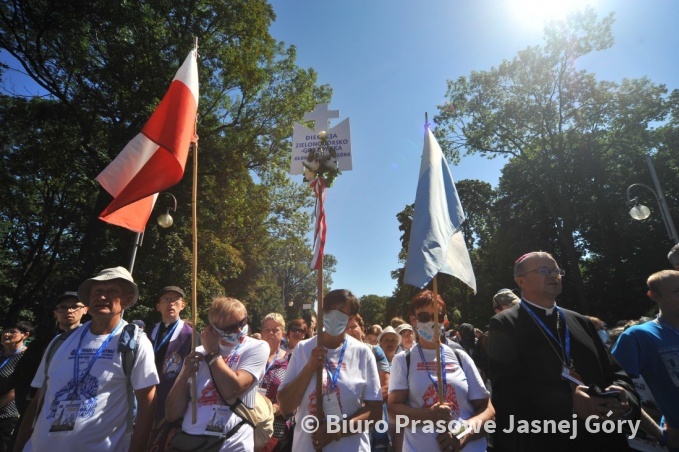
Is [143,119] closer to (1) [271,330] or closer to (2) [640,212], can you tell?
(1) [271,330]

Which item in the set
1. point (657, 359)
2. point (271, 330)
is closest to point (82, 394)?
point (271, 330)

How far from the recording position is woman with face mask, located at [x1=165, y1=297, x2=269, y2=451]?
278cm

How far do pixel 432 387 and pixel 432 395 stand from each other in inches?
2.4

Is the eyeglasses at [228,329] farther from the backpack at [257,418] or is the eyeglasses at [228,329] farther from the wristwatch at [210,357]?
the backpack at [257,418]

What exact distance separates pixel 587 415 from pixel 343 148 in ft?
9.78

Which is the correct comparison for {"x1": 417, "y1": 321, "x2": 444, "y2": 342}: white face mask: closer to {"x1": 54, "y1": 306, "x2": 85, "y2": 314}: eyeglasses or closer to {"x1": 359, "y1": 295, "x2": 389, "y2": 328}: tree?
{"x1": 54, "y1": 306, "x2": 85, "y2": 314}: eyeglasses

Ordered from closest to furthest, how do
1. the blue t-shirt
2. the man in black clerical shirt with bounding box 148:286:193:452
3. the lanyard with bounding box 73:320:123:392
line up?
1. the lanyard with bounding box 73:320:123:392
2. the blue t-shirt
3. the man in black clerical shirt with bounding box 148:286:193:452

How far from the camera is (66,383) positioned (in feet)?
8.88

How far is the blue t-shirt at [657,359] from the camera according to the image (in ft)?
10.1

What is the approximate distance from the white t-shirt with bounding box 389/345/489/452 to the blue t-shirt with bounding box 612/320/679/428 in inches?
51.6

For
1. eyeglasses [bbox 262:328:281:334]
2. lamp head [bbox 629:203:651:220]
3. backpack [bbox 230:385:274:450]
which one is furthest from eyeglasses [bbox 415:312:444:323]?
lamp head [bbox 629:203:651:220]

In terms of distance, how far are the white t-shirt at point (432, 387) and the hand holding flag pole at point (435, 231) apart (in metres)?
0.41

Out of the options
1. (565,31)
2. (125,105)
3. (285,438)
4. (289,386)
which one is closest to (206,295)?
(125,105)

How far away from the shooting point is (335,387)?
2986mm
